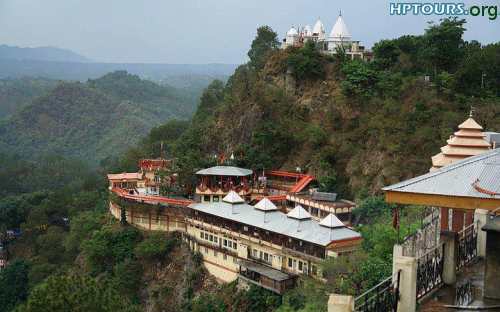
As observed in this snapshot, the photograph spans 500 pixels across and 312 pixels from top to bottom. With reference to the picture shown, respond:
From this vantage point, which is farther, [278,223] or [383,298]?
[278,223]

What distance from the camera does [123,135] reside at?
9000 cm

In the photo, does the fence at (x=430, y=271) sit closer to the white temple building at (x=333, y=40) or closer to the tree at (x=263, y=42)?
the white temple building at (x=333, y=40)

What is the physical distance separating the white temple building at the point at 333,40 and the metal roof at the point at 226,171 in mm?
10330

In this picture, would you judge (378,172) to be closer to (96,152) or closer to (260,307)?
(260,307)

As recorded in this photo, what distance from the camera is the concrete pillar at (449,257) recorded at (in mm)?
8766

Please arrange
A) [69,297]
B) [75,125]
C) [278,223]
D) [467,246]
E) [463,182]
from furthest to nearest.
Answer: [75,125], [278,223], [69,297], [467,246], [463,182]

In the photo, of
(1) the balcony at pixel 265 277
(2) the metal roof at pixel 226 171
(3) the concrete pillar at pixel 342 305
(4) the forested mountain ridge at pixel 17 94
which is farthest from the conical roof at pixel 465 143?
(4) the forested mountain ridge at pixel 17 94

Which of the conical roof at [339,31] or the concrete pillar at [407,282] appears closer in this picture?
the concrete pillar at [407,282]

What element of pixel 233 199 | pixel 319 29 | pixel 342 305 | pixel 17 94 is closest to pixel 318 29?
pixel 319 29

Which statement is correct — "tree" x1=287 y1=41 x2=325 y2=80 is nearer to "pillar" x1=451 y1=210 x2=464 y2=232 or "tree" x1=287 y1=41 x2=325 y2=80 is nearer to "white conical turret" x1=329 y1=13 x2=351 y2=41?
"white conical turret" x1=329 y1=13 x2=351 y2=41

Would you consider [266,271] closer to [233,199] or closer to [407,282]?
[233,199]

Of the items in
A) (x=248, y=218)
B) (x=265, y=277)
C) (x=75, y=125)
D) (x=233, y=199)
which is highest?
(x=233, y=199)

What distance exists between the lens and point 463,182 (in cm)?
773

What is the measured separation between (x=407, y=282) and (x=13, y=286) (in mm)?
33191
